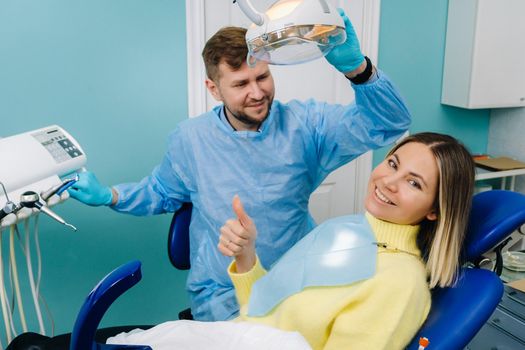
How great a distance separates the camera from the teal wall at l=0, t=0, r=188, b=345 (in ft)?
5.72

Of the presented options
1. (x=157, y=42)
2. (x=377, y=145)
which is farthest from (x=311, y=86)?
(x=377, y=145)

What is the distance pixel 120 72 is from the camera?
187 cm

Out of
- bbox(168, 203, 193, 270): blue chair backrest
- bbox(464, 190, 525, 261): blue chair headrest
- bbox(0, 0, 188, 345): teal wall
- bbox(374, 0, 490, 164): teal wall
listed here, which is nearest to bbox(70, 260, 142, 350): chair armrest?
bbox(464, 190, 525, 261): blue chair headrest

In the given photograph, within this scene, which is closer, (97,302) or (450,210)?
(97,302)

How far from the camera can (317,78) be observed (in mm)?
2219

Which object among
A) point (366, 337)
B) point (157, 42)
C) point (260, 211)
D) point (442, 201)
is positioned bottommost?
point (366, 337)

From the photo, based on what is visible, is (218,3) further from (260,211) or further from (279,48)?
(279,48)

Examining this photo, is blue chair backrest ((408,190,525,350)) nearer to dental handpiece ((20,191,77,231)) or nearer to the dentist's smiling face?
the dentist's smiling face

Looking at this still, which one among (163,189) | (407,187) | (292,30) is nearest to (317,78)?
(163,189)

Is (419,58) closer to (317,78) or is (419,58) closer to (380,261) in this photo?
(317,78)

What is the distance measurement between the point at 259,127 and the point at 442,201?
2.09ft

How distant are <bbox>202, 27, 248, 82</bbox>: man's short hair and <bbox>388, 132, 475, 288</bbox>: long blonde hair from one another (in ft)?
2.07

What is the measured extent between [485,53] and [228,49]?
1.44m

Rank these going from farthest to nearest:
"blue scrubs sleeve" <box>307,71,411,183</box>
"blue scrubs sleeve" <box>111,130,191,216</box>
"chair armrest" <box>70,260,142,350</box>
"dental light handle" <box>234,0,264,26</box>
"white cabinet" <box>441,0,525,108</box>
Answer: "white cabinet" <box>441,0,525,108</box>
"blue scrubs sleeve" <box>111,130,191,216</box>
"blue scrubs sleeve" <box>307,71,411,183</box>
"dental light handle" <box>234,0,264,26</box>
"chair armrest" <box>70,260,142,350</box>
